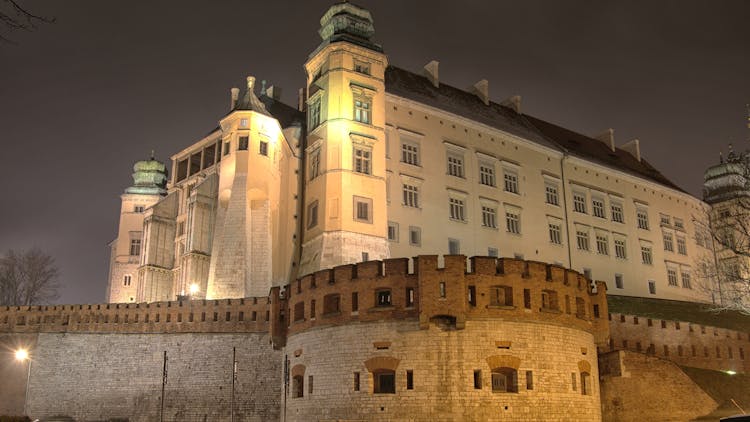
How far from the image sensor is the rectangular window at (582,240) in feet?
219

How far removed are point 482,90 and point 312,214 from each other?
25360mm

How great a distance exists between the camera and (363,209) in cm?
5181

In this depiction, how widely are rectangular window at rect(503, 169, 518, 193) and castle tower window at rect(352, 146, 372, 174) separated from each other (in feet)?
48.0

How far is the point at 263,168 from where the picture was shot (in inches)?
2089

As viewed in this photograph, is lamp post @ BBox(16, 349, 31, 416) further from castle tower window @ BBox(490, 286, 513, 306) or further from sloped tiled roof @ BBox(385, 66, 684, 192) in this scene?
sloped tiled roof @ BBox(385, 66, 684, 192)

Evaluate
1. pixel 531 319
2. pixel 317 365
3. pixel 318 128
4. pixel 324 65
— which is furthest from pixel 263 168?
pixel 531 319

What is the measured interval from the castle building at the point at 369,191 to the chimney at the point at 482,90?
123 mm

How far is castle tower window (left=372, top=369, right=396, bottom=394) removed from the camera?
3067 centimetres

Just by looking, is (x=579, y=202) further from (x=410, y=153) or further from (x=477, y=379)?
(x=477, y=379)

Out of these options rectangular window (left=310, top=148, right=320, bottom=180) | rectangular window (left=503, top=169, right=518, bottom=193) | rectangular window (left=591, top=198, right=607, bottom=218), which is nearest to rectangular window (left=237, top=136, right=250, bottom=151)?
rectangular window (left=310, top=148, right=320, bottom=180)

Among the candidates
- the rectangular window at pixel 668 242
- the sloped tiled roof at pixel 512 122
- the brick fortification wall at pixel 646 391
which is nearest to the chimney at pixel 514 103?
the sloped tiled roof at pixel 512 122

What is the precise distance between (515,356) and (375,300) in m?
6.29

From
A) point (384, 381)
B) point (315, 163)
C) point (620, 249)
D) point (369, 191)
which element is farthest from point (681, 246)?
point (384, 381)

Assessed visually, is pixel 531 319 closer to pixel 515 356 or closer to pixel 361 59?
pixel 515 356
